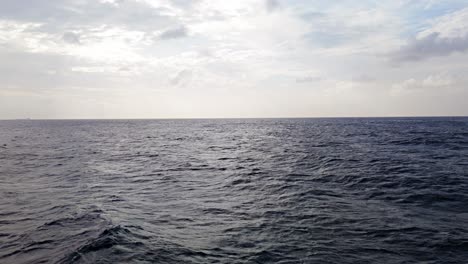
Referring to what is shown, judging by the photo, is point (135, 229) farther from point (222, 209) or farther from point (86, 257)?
point (222, 209)

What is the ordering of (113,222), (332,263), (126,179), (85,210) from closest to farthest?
(332,263), (113,222), (85,210), (126,179)

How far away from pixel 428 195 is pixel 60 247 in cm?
2004

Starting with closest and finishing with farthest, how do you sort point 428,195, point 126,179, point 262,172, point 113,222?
point 113,222
point 428,195
point 126,179
point 262,172

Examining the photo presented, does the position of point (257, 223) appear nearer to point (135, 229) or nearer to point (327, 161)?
point (135, 229)

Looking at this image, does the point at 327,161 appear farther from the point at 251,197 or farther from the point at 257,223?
the point at 257,223

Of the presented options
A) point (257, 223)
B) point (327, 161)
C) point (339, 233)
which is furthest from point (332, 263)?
point (327, 161)

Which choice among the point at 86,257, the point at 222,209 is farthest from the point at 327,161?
the point at 86,257

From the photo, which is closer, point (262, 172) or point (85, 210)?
point (85, 210)

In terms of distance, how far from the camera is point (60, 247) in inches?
508

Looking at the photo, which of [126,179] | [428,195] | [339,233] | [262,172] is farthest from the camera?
[262,172]

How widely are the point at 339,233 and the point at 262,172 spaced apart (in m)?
16.8

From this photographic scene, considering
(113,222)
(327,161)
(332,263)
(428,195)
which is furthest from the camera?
(327,161)

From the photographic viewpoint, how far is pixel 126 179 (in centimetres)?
2875

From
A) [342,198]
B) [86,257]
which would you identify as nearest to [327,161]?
[342,198]
